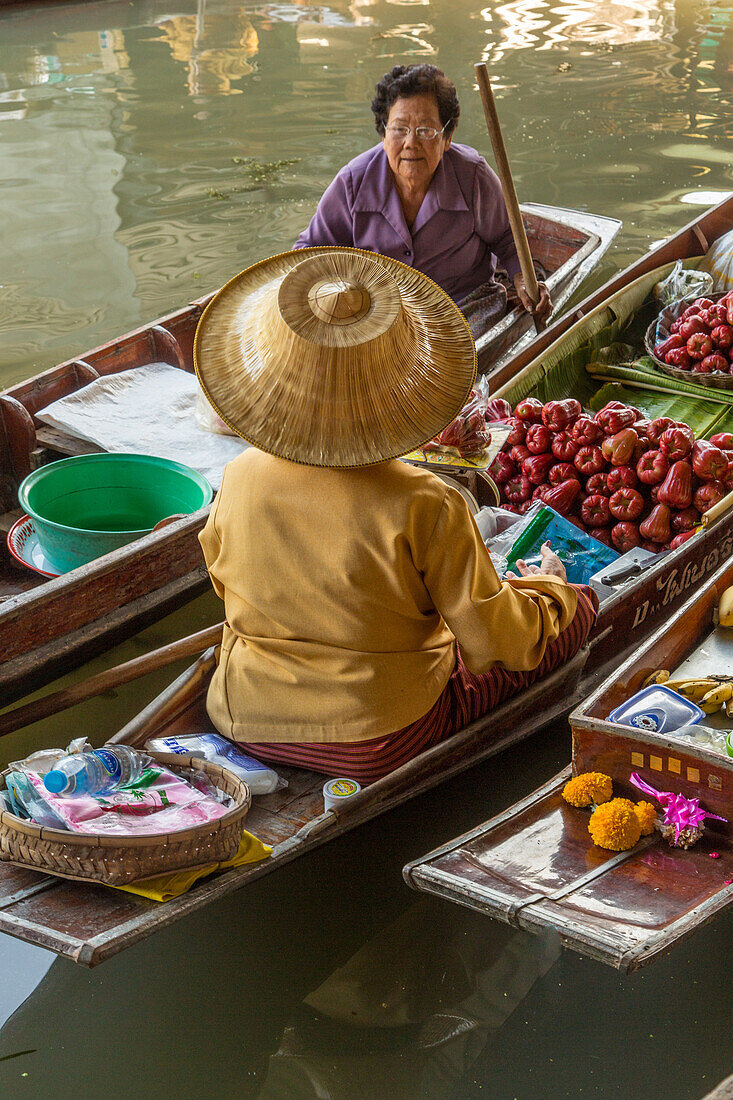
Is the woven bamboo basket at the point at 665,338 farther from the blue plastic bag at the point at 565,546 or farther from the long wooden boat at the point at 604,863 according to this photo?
the long wooden boat at the point at 604,863

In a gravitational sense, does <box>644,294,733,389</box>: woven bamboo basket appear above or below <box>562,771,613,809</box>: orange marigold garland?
above

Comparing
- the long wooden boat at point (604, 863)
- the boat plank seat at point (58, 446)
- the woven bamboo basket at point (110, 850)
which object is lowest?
the long wooden boat at point (604, 863)

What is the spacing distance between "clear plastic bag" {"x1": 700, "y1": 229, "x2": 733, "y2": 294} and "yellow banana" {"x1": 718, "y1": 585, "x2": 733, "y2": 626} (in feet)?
6.76

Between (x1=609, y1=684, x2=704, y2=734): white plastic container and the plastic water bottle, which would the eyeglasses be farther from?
the plastic water bottle

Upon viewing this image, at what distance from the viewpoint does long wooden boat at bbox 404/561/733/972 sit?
206 cm

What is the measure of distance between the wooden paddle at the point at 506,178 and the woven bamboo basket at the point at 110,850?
9.18 feet

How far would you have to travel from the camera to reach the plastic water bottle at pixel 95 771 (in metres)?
2.04

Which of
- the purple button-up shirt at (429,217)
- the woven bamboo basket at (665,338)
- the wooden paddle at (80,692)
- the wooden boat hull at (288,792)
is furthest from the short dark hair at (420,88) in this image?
the wooden paddle at (80,692)

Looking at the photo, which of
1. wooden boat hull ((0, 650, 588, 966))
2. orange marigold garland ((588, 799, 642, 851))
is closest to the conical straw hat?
wooden boat hull ((0, 650, 588, 966))

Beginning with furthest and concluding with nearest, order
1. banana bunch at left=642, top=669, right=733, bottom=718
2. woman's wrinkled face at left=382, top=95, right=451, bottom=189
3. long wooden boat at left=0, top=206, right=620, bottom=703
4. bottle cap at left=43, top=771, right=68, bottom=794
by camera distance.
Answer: woman's wrinkled face at left=382, top=95, right=451, bottom=189 → long wooden boat at left=0, top=206, right=620, bottom=703 → banana bunch at left=642, top=669, right=733, bottom=718 → bottle cap at left=43, top=771, right=68, bottom=794

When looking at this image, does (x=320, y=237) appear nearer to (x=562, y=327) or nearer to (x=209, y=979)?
(x=562, y=327)

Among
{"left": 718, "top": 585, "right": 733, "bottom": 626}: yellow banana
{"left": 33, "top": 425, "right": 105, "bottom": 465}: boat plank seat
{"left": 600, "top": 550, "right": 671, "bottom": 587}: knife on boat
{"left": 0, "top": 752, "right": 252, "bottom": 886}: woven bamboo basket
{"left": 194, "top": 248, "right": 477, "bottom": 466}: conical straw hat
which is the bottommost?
{"left": 718, "top": 585, "right": 733, "bottom": 626}: yellow banana

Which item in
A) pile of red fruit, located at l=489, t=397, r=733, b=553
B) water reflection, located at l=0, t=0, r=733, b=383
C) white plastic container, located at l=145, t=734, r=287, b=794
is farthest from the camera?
water reflection, located at l=0, t=0, r=733, b=383

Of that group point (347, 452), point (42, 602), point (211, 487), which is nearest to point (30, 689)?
point (42, 602)
